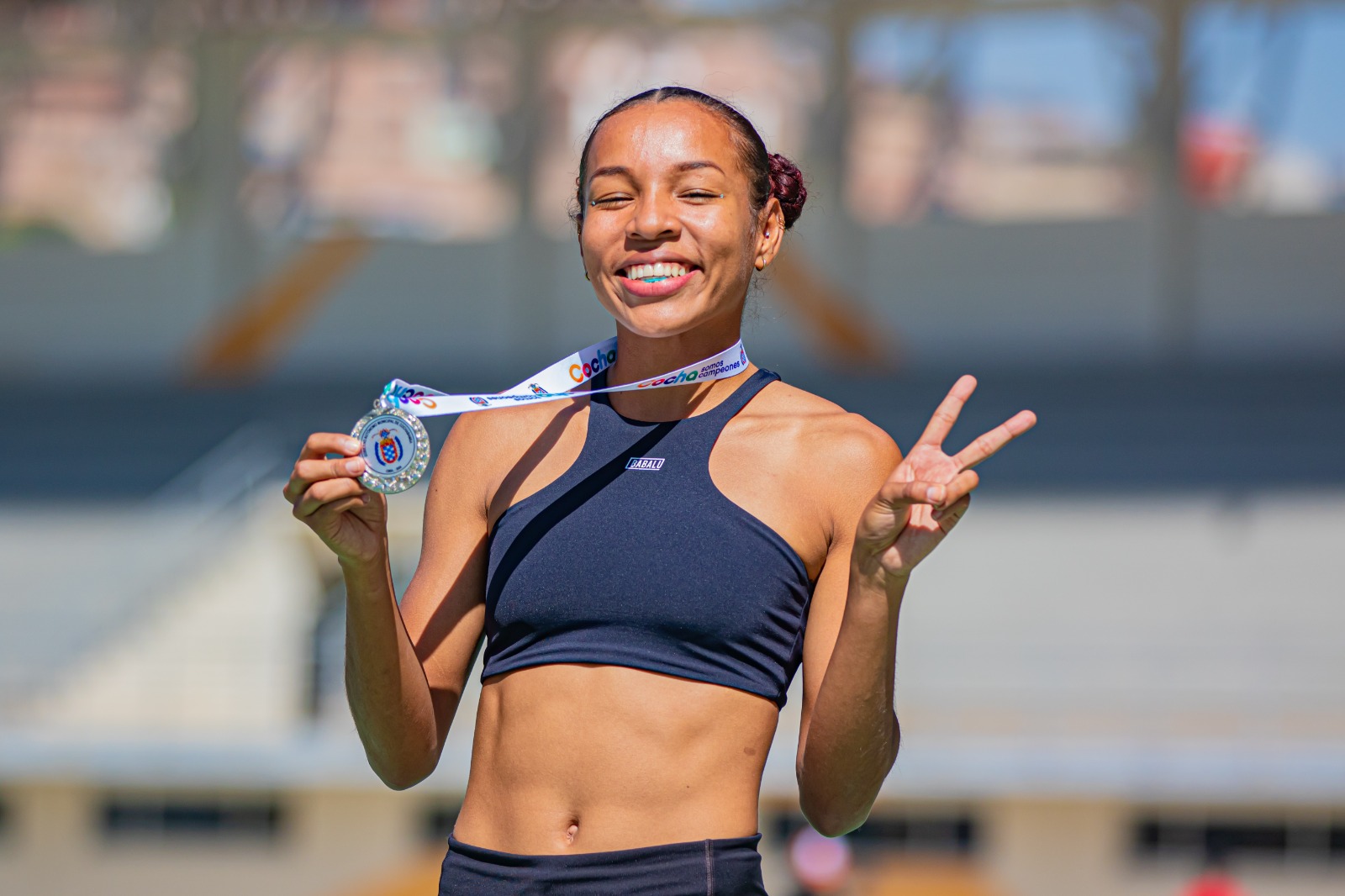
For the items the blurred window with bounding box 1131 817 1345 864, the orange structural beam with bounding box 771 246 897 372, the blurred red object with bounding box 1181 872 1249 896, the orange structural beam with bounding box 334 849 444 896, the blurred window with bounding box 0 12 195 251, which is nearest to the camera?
the blurred red object with bounding box 1181 872 1249 896

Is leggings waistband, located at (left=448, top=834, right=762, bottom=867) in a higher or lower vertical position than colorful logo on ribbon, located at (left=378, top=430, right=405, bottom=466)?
lower

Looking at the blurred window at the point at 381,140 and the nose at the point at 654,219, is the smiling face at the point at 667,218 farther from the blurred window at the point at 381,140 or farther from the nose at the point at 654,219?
the blurred window at the point at 381,140

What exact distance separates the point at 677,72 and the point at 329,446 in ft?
43.1

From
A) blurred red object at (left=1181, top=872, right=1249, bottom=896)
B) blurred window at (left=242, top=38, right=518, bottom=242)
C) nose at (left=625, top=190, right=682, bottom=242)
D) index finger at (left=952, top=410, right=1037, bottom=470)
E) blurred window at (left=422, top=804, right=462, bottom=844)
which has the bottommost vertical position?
blurred red object at (left=1181, top=872, right=1249, bottom=896)

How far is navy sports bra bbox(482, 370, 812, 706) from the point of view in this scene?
5.29ft

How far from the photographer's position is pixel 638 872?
1.55m

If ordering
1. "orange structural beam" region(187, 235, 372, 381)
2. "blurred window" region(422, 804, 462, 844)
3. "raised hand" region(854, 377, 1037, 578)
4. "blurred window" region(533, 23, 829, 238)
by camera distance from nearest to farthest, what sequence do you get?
"raised hand" region(854, 377, 1037, 578) < "blurred window" region(422, 804, 462, 844) < "blurred window" region(533, 23, 829, 238) < "orange structural beam" region(187, 235, 372, 381)

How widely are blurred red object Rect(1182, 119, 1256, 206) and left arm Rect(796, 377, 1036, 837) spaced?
13.0 meters

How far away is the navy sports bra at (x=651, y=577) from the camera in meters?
1.61

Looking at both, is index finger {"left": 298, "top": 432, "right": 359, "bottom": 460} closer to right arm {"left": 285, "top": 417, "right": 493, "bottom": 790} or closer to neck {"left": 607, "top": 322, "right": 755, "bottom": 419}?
right arm {"left": 285, "top": 417, "right": 493, "bottom": 790}

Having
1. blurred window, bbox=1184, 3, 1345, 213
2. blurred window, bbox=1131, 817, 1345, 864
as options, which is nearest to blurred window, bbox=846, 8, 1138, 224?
blurred window, bbox=1184, 3, 1345, 213

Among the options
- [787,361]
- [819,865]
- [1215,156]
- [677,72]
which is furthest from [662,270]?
[1215,156]

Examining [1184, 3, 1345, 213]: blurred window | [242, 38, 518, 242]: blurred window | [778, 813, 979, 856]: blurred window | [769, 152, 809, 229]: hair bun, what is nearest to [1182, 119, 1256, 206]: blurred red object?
[1184, 3, 1345, 213]: blurred window

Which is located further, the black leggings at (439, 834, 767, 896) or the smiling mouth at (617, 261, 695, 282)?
the smiling mouth at (617, 261, 695, 282)
